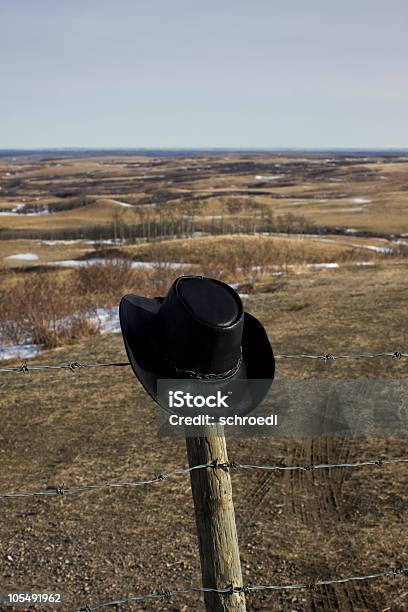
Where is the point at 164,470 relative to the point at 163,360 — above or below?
below

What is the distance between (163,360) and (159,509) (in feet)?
12.7

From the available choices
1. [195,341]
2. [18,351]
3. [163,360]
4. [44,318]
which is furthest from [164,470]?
[44,318]

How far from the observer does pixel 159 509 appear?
5.93 meters

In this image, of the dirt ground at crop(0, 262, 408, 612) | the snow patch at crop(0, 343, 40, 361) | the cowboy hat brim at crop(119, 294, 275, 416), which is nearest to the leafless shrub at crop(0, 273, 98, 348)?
the snow patch at crop(0, 343, 40, 361)

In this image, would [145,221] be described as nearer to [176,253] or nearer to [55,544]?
[176,253]

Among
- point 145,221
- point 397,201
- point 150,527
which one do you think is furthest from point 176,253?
point 397,201

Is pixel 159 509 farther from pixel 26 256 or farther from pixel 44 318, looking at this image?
pixel 26 256

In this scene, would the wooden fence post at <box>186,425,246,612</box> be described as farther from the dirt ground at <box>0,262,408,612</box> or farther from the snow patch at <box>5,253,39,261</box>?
the snow patch at <box>5,253,39,261</box>

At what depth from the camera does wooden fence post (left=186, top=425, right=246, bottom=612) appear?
95.2 inches

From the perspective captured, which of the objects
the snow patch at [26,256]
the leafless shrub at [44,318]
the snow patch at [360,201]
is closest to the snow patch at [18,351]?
the leafless shrub at [44,318]

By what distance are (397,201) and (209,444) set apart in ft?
318

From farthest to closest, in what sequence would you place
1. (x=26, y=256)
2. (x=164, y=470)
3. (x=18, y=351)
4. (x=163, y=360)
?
(x=26, y=256) < (x=18, y=351) < (x=164, y=470) < (x=163, y=360)

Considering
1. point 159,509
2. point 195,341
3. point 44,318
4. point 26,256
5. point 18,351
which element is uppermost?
point 195,341

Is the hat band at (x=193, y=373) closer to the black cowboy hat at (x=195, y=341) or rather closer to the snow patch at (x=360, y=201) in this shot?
the black cowboy hat at (x=195, y=341)
